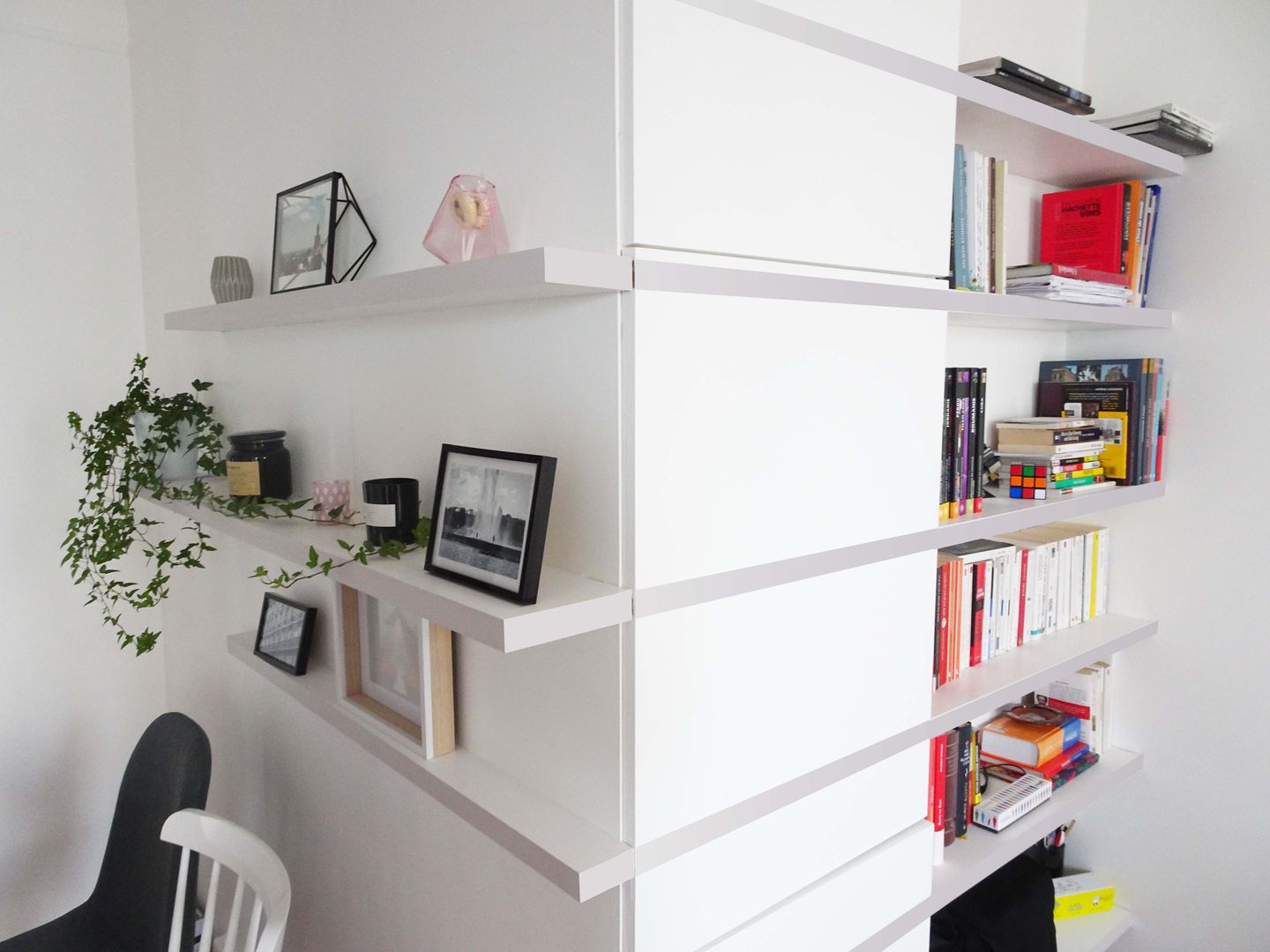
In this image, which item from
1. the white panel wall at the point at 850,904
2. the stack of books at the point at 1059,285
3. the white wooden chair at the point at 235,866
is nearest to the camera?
the white panel wall at the point at 850,904

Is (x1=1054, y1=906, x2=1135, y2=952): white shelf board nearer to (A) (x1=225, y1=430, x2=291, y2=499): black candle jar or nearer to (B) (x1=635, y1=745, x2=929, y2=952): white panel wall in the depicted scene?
(B) (x1=635, y1=745, x2=929, y2=952): white panel wall

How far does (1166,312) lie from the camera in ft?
5.88

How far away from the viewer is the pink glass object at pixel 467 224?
947 mm

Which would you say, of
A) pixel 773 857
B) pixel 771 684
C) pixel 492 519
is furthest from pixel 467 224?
pixel 773 857

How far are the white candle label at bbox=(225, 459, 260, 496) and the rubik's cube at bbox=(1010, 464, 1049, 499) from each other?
1.52 meters

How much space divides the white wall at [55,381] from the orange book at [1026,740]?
2.37m

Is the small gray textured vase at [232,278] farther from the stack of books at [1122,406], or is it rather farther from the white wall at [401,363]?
the stack of books at [1122,406]

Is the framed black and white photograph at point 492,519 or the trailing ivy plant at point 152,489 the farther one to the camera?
the trailing ivy plant at point 152,489

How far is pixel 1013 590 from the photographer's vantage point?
176 cm

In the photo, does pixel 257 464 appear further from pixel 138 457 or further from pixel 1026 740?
pixel 1026 740

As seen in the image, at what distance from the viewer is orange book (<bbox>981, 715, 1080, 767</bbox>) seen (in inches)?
72.3

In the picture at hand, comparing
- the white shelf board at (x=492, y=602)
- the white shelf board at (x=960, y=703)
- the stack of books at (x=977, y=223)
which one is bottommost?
the white shelf board at (x=960, y=703)

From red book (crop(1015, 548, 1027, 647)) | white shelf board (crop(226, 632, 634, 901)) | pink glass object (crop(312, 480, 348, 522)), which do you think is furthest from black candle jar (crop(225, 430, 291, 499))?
red book (crop(1015, 548, 1027, 647))

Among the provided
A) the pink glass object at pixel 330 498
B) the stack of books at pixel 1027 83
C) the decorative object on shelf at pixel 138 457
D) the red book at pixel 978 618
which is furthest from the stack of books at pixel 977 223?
the decorative object on shelf at pixel 138 457
